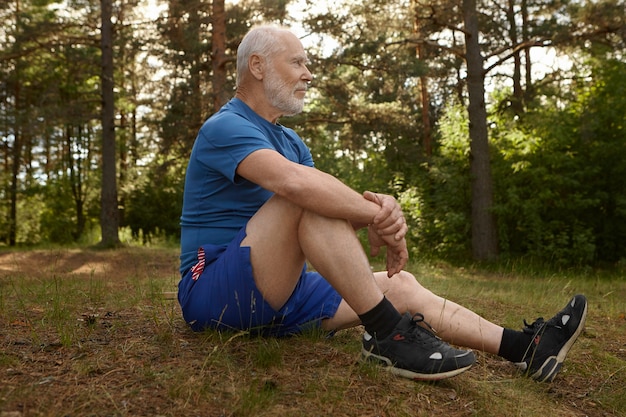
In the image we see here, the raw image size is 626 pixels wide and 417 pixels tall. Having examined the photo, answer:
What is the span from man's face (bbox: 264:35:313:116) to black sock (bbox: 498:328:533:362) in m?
1.53

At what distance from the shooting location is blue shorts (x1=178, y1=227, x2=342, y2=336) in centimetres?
250

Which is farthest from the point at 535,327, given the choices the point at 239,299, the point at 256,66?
the point at 256,66

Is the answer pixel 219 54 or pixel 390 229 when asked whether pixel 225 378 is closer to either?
pixel 390 229

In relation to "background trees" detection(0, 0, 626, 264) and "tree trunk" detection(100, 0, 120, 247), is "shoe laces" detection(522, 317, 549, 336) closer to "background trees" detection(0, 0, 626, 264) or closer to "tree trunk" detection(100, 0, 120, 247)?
"background trees" detection(0, 0, 626, 264)

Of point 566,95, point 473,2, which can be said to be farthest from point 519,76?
point 473,2

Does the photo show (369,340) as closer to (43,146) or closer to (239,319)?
(239,319)

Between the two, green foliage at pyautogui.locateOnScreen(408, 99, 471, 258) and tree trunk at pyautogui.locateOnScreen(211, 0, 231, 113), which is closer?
tree trunk at pyautogui.locateOnScreen(211, 0, 231, 113)

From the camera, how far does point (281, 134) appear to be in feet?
9.84

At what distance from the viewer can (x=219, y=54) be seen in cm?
1233

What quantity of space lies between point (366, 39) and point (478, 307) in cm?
878

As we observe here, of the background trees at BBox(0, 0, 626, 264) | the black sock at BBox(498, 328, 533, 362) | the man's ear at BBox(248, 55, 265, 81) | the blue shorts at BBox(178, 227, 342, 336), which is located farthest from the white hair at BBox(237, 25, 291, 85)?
the background trees at BBox(0, 0, 626, 264)

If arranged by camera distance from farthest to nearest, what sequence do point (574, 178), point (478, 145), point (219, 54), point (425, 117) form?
point (425, 117), point (219, 54), point (478, 145), point (574, 178)

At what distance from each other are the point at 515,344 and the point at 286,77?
5.58 feet

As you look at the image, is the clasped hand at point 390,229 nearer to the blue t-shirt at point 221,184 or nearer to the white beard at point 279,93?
Result: the blue t-shirt at point 221,184
